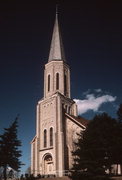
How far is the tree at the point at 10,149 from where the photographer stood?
39156 mm

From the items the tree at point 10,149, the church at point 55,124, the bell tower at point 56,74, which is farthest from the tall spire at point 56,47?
the tree at point 10,149

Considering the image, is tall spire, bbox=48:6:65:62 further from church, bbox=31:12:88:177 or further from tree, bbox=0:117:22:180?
tree, bbox=0:117:22:180

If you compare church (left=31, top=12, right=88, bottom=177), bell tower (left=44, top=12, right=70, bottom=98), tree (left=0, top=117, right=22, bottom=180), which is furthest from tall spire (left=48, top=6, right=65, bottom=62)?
tree (left=0, top=117, right=22, bottom=180)

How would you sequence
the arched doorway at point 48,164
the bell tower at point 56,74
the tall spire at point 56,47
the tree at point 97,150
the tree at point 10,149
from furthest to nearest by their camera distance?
the tall spire at point 56,47, the bell tower at point 56,74, the arched doorway at point 48,164, the tree at point 10,149, the tree at point 97,150

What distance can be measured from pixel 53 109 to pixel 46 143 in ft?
20.6

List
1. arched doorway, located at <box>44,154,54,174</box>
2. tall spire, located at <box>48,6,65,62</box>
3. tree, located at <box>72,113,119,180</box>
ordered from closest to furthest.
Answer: tree, located at <box>72,113,119,180</box>, arched doorway, located at <box>44,154,54,174</box>, tall spire, located at <box>48,6,65,62</box>

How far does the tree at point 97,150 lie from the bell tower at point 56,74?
643 inches

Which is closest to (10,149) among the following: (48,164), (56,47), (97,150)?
(48,164)

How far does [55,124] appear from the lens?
46.5 m

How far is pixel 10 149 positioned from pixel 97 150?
1640cm

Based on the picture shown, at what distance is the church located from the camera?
44.5m

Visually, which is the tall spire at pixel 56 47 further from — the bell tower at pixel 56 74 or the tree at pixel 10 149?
the tree at pixel 10 149

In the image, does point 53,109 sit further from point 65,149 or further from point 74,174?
point 74,174

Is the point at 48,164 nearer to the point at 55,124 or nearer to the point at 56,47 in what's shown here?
the point at 55,124
